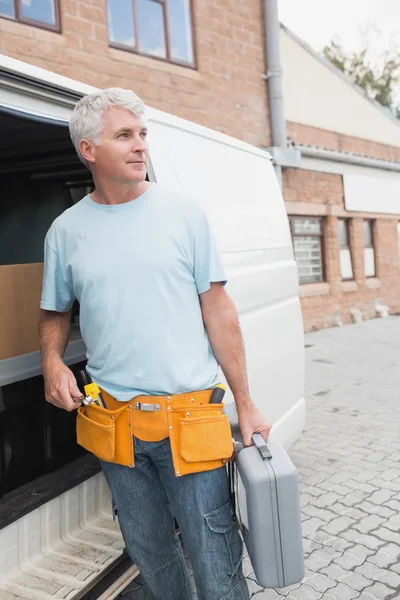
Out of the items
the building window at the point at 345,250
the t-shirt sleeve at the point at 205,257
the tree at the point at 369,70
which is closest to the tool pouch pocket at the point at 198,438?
the t-shirt sleeve at the point at 205,257

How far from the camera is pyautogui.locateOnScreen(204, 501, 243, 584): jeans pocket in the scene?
1.90m

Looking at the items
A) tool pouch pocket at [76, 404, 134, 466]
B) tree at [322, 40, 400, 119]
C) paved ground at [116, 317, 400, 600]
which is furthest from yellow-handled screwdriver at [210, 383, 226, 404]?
tree at [322, 40, 400, 119]

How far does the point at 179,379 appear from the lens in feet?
6.18

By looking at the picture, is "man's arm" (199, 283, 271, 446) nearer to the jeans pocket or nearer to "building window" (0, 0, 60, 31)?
the jeans pocket

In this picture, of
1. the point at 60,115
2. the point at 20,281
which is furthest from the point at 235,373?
the point at 60,115

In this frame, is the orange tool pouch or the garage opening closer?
the orange tool pouch

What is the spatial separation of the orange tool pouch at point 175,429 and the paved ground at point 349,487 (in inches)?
48.2

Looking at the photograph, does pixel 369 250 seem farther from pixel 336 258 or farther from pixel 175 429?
pixel 175 429

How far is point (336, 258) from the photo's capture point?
14062 millimetres

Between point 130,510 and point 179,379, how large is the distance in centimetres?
54

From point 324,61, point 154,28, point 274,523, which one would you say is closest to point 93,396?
point 274,523

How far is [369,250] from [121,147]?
14666mm

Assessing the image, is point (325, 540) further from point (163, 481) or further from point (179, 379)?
point (179, 379)

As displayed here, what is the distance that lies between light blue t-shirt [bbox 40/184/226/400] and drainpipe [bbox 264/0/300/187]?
1017 centimetres
